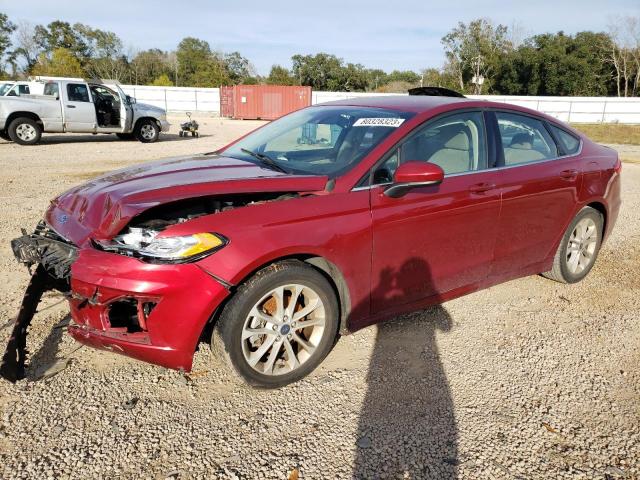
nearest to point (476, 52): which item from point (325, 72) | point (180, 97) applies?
point (325, 72)

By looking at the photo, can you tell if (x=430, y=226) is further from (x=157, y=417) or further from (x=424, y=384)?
(x=157, y=417)

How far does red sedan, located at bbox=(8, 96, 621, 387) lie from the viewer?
2.58m

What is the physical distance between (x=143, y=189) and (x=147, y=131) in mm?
14834

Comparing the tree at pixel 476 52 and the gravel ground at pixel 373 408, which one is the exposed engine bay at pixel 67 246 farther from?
the tree at pixel 476 52

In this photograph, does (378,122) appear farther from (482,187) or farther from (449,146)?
(482,187)

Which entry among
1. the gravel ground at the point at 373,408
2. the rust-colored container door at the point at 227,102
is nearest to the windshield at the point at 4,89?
the gravel ground at the point at 373,408

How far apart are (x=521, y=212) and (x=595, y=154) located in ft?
4.35

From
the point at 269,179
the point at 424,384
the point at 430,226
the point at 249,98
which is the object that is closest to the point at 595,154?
the point at 430,226

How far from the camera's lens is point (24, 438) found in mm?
2469

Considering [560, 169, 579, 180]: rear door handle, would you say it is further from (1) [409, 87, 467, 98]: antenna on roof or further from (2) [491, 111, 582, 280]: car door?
(1) [409, 87, 467, 98]: antenna on roof

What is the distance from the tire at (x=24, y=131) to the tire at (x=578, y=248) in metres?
14.4

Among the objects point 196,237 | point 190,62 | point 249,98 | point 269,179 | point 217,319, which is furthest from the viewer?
point 190,62

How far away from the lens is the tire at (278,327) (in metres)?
2.67

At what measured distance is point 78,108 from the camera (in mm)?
14594
